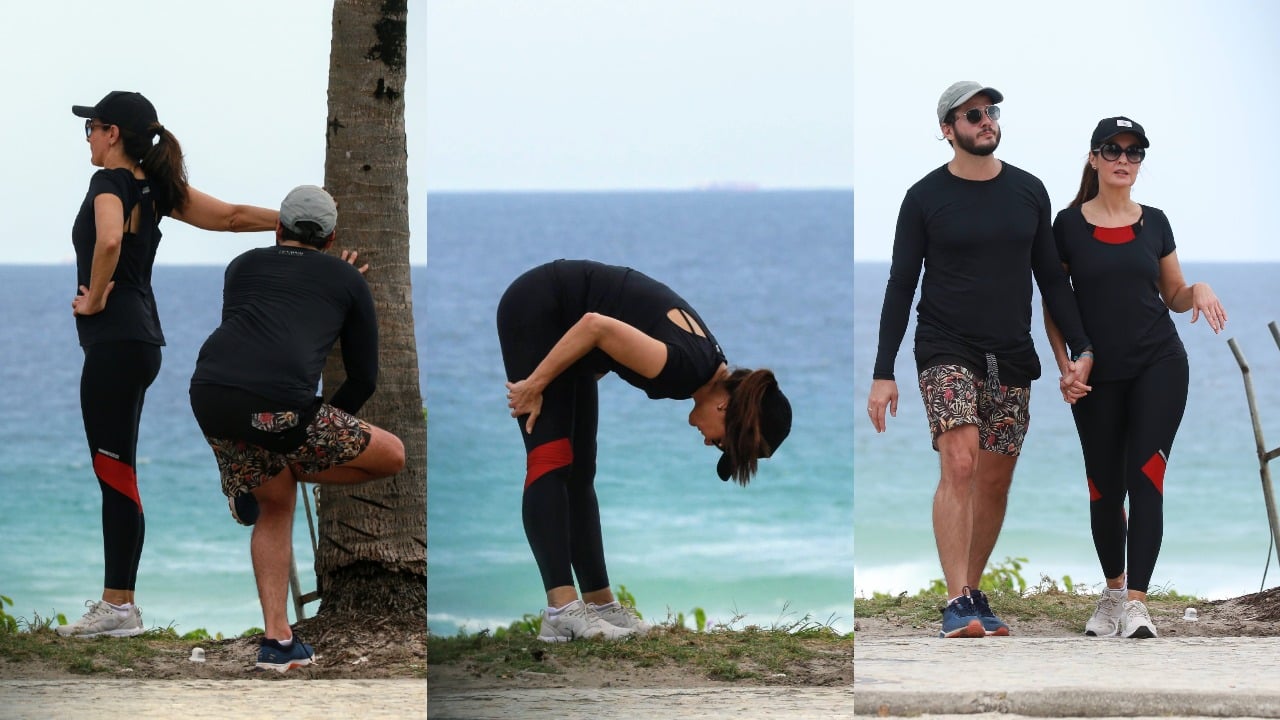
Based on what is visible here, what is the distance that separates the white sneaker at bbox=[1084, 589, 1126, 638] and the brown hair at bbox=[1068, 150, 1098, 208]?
1543 millimetres

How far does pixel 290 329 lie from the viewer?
548 centimetres

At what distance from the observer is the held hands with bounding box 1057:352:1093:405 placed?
21.6 ft

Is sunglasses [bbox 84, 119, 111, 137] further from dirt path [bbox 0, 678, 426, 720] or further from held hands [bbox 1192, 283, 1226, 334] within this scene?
held hands [bbox 1192, 283, 1226, 334]

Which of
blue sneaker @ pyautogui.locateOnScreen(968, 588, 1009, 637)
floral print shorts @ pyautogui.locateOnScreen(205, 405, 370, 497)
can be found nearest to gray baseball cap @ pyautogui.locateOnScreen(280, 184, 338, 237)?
floral print shorts @ pyautogui.locateOnScreen(205, 405, 370, 497)

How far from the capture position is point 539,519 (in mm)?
5371

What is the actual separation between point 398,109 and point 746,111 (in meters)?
1.50

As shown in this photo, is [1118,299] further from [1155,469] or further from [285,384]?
[285,384]

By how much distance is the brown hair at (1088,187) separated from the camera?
6.77 meters

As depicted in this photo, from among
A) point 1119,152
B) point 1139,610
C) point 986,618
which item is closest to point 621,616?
point 986,618

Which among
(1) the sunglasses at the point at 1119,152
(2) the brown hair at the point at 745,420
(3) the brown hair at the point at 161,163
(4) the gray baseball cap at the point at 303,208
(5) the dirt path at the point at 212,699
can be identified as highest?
(1) the sunglasses at the point at 1119,152

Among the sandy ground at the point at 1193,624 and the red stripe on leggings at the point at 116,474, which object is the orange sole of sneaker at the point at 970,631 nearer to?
the sandy ground at the point at 1193,624

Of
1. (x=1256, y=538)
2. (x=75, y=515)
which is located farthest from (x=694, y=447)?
(x=1256, y=538)

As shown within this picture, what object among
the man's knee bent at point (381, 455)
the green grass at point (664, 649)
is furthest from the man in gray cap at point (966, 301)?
the man's knee bent at point (381, 455)

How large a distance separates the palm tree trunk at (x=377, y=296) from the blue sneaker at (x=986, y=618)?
2.10 metres
